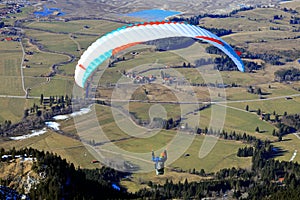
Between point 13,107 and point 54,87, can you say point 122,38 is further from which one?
point 54,87

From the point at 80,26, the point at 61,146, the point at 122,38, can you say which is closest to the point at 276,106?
the point at 61,146

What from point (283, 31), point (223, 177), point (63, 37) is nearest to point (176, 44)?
point (63, 37)

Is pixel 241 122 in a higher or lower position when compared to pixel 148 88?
lower

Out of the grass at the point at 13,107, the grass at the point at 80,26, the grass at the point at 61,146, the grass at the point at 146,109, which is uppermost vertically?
the grass at the point at 80,26

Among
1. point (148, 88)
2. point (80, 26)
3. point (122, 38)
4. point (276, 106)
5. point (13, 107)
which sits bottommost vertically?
point (13, 107)

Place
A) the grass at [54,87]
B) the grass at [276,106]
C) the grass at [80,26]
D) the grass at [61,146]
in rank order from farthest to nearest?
1. the grass at [80,26]
2. the grass at [54,87]
3. the grass at [276,106]
4. the grass at [61,146]

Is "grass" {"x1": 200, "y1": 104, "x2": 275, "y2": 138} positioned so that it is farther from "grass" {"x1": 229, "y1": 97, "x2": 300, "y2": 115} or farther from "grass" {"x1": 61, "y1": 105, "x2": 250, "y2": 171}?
"grass" {"x1": 61, "y1": 105, "x2": 250, "y2": 171}

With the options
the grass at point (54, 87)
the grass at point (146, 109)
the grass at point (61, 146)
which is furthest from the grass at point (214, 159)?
the grass at point (54, 87)

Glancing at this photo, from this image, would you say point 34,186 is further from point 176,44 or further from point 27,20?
point 27,20

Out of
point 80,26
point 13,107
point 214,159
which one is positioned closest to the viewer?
point 214,159

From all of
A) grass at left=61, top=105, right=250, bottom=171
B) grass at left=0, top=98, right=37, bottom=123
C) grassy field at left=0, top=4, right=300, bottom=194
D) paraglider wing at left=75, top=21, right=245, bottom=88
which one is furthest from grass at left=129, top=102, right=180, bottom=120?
paraglider wing at left=75, top=21, right=245, bottom=88

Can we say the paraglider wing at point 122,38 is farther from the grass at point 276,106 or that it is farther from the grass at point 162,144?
the grass at point 276,106
